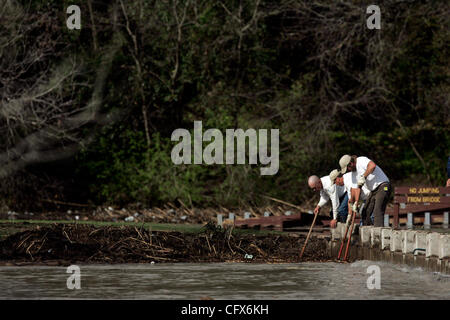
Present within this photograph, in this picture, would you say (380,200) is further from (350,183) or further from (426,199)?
(426,199)

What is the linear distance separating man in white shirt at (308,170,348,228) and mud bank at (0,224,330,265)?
891 mm

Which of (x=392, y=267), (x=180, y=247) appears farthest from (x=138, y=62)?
(x=392, y=267)

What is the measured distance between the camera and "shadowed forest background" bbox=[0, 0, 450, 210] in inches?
1074

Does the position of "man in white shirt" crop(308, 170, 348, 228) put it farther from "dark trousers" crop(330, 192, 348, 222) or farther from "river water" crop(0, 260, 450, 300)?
"river water" crop(0, 260, 450, 300)

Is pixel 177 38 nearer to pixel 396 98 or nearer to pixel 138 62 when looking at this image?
pixel 138 62

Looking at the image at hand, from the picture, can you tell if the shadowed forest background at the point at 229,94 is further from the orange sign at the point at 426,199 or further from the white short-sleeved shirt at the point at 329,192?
the white short-sleeved shirt at the point at 329,192

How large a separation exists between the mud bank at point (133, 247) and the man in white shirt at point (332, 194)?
2.92 feet

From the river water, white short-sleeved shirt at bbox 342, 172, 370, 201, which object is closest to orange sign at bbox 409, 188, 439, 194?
white short-sleeved shirt at bbox 342, 172, 370, 201

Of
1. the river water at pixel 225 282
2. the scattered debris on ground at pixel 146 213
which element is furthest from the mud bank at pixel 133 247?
the scattered debris on ground at pixel 146 213

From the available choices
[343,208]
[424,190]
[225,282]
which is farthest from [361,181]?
[424,190]

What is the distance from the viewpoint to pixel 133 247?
15867mm

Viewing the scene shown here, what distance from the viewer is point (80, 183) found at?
28.3m

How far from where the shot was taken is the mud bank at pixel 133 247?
15281 mm

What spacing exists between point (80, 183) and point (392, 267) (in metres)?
15.9
